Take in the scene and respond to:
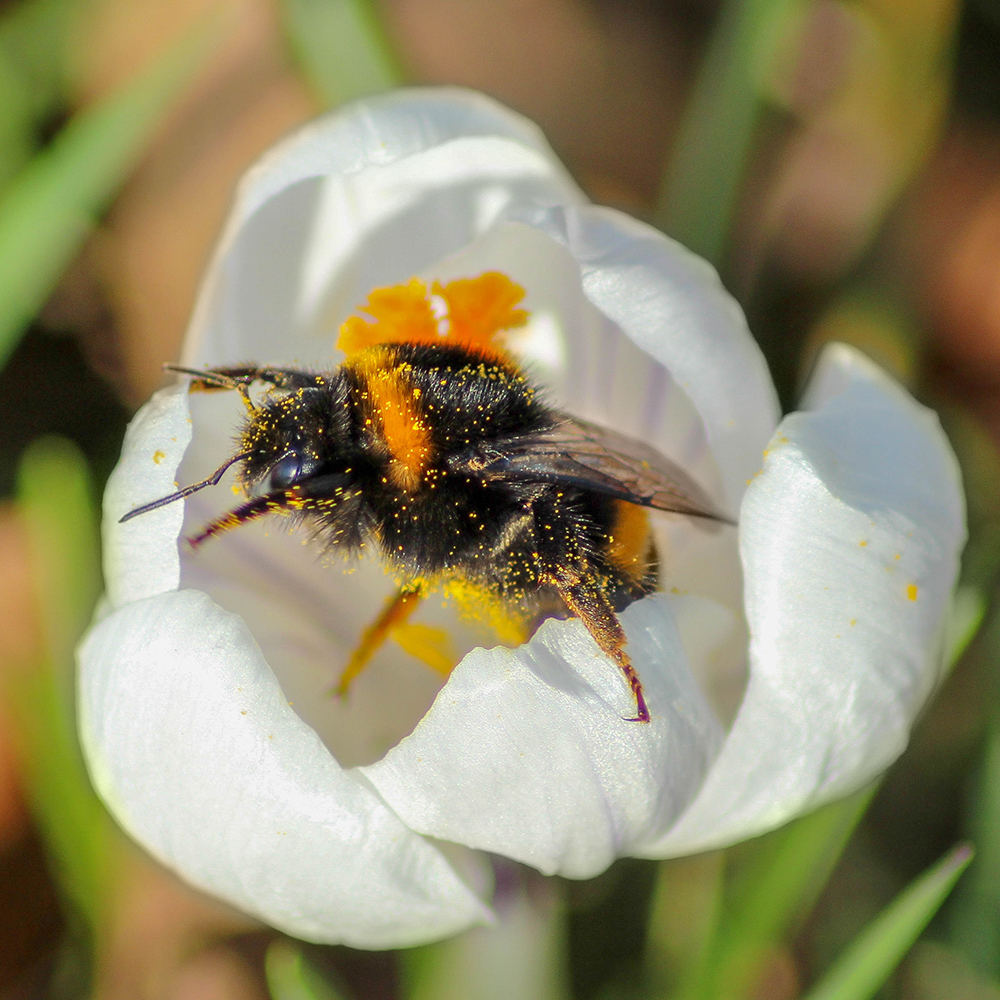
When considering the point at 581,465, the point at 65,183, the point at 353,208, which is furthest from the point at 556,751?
the point at 65,183

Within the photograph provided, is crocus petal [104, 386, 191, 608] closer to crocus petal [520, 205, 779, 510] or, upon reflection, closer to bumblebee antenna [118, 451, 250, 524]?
bumblebee antenna [118, 451, 250, 524]

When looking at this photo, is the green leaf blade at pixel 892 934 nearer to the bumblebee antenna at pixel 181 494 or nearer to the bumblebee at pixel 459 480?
the bumblebee at pixel 459 480

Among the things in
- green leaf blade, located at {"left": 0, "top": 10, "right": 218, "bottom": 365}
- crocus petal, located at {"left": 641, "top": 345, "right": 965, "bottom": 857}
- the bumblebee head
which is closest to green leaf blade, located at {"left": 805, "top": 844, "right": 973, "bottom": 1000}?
crocus petal, located at {"left": 641, "top": 345, "right": 965, "bottom": 857}

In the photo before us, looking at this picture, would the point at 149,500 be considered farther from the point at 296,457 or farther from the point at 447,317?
the point at 447,317

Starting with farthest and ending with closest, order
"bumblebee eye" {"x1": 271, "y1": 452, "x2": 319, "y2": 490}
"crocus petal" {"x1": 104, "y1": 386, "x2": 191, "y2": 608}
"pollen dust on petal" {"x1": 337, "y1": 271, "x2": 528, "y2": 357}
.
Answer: "pollen dust on petal" {"x1": 337, "y1": 271, "x2": 528, "y2": 357} → "crocus petal" {"x1": 104, "y1": 386, "x2": 191, "y2": 608} → "bumblebee eye" {"x1": 271, "y1": 452, "x2": 319, "y2": 490}

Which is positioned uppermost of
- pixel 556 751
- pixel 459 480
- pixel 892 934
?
pixel 459 480

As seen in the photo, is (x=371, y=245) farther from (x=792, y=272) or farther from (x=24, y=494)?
(x=792, y=272)

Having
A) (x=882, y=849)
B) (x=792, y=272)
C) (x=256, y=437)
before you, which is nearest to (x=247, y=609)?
(x=256, y=437)
